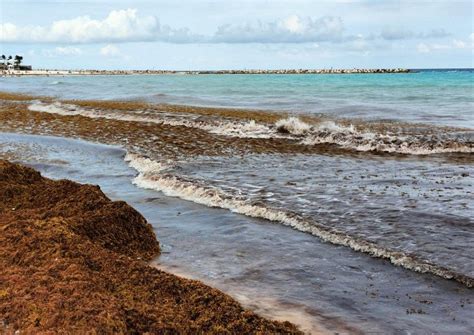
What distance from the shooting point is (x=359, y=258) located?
6598 millimetres

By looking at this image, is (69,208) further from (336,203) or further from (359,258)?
(336,203)

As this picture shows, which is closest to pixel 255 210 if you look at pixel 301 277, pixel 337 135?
pixel 301 277

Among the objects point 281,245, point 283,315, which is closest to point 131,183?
point 281,245

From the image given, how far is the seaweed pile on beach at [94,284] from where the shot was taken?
396 centimetres

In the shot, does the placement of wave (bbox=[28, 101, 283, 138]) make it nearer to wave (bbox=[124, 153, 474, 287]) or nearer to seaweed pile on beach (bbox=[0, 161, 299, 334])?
wave (bbox=[124, 153, 474, 287])

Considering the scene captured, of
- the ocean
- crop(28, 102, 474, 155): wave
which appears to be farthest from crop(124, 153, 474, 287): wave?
crop(28, 102, 474, 155): wave

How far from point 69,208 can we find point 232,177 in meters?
5.18

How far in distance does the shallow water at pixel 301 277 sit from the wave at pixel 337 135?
8872 millimetres

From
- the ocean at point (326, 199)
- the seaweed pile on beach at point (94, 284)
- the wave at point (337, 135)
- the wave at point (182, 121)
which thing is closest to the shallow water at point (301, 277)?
the ocean at point (326, 199)

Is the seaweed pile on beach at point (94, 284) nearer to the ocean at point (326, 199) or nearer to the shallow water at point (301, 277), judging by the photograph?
the shallow water at point (301, 277)

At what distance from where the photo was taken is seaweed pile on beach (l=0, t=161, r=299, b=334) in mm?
3961

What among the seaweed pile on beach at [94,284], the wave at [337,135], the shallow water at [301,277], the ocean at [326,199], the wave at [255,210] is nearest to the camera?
the seaweed pile on beach at [94,284]

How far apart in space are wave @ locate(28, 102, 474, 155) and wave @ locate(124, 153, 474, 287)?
21.6 feet

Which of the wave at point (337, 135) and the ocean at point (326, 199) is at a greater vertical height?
the wave at point (337, 135)
